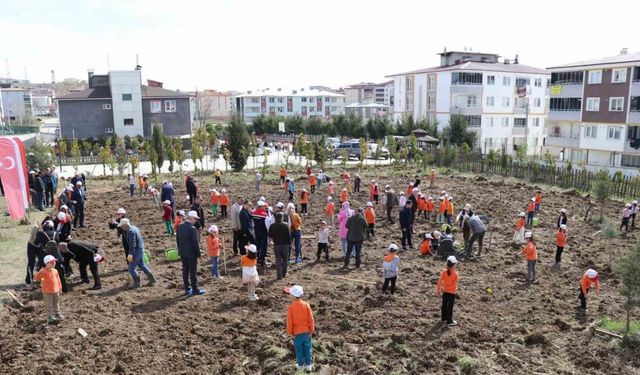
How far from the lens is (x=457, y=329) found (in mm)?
10359

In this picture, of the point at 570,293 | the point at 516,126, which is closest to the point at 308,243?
the point at 570,293

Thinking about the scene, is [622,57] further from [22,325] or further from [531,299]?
[22,325]

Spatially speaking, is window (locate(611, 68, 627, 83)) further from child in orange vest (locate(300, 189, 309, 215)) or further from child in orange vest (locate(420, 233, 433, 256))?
child in orange vest (locate(420, 233, 433, 256))

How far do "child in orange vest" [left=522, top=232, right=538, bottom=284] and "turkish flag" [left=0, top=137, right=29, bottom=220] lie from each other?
14.6 m

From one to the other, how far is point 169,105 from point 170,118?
1.41m

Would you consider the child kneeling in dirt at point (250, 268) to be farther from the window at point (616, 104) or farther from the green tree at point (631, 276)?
the window at point (616, 104)

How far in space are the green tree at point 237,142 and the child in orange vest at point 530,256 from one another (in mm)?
25260

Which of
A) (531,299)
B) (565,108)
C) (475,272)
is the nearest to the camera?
(531,299)

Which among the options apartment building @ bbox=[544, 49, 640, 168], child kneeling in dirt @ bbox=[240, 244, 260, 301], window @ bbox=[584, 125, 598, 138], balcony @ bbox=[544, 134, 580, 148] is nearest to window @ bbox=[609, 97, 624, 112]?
apartment building @ bbox=[544, 49, 640, 168]

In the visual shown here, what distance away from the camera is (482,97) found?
2222 inches

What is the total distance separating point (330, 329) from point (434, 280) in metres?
4.16

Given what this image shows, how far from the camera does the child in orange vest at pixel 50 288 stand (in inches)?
390

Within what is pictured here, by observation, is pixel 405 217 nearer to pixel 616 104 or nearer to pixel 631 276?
pixel 631 276

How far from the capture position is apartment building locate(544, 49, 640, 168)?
3738cm
